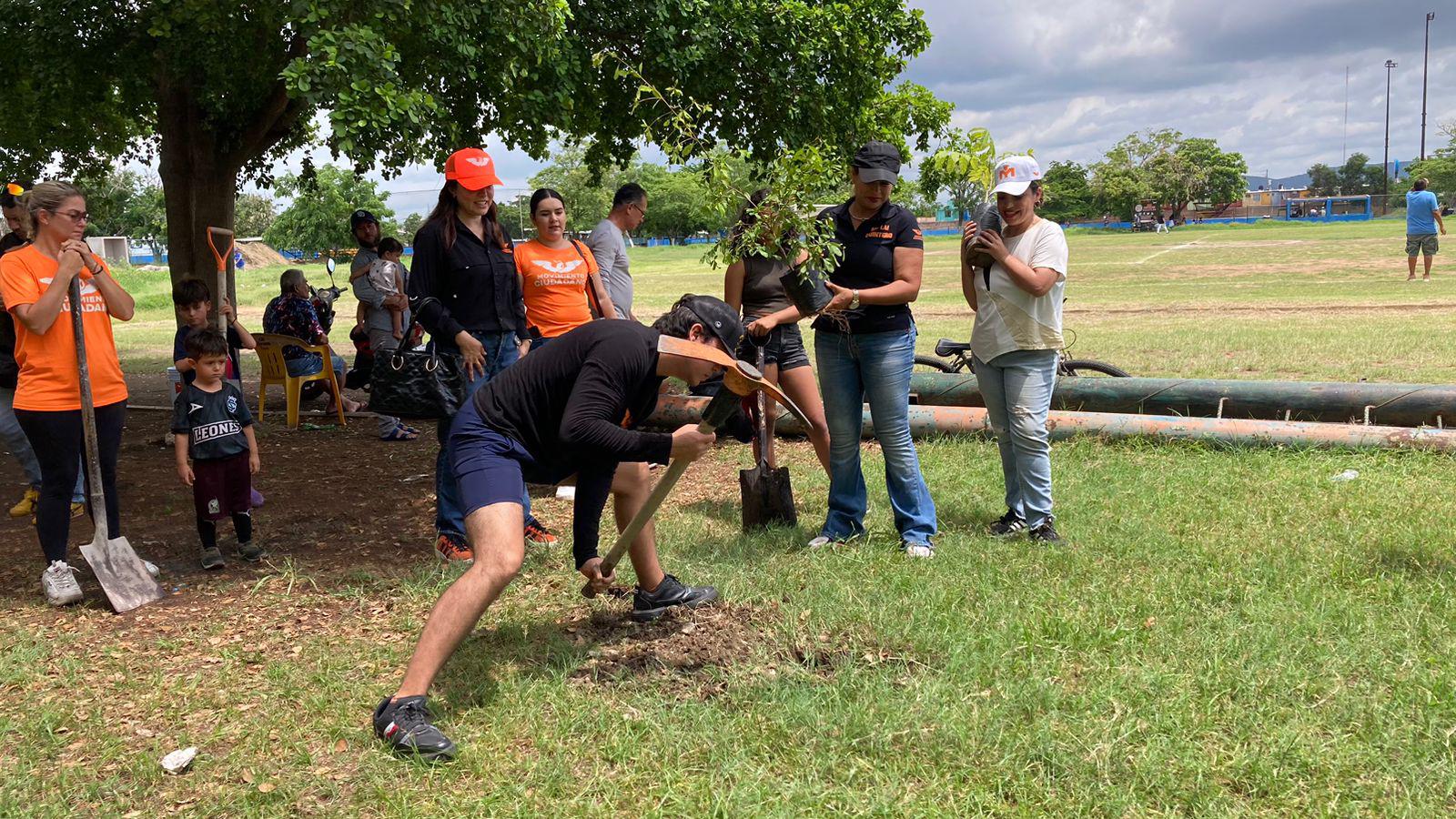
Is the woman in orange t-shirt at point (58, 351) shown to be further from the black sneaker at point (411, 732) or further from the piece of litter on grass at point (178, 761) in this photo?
the black sneaker at point (411, 732)

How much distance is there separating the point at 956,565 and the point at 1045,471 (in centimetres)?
75

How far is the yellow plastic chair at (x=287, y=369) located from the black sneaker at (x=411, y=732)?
7.18 meters

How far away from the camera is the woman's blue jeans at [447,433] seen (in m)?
5.77

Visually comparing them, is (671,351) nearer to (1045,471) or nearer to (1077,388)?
(1045,471)

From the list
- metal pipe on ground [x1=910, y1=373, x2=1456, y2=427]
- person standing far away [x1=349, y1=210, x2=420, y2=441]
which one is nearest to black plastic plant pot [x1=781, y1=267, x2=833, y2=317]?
metal pipe on ground [x1=910, y1=373, x2=1456, y2=427]

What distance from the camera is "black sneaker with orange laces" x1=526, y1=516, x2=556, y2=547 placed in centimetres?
594

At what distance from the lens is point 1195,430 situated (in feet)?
24.5

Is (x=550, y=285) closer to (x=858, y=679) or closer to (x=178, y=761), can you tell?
(x=858, y=679)

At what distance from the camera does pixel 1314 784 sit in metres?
3.16

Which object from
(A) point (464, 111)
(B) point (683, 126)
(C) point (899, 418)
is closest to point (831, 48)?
(A) point (464, 111)

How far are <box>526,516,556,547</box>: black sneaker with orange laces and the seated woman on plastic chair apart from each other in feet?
16.9

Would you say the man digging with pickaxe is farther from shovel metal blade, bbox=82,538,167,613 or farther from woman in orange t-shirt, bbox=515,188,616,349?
woman in orange t-shirt, bbox=515,188,616,349

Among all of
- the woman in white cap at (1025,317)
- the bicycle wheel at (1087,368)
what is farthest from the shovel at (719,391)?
the bicycle wheel at (1087,368)

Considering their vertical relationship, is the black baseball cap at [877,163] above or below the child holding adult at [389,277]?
above
